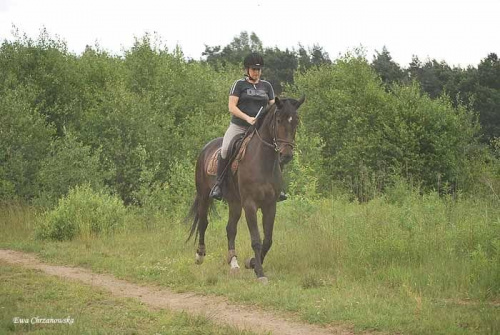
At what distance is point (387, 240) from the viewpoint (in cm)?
962

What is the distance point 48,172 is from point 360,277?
13.5 metres

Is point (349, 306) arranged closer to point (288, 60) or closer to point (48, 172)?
point (48, 172)

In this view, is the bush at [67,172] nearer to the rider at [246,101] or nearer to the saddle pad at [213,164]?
the saddle pad at [213,164]

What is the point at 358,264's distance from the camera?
9422 mm

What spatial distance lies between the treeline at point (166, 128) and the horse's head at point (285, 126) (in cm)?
440

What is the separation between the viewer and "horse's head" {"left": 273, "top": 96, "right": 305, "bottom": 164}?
29.9 ft

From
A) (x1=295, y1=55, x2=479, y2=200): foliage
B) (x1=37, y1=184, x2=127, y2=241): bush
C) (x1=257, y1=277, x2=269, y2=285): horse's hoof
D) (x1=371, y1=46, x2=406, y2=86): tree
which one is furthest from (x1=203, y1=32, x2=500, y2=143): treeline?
(x1=257, y1=277, x2=269, y2=285): horse's hoof

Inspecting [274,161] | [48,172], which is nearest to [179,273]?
[274,161]

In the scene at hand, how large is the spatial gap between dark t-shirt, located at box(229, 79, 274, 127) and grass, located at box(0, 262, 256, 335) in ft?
14.2

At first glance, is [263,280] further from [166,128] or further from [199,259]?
[166,128]

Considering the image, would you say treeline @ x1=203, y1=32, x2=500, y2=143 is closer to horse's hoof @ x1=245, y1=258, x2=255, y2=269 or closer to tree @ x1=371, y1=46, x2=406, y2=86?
tree @ x1=371, y1=46, x2=406, y2=86

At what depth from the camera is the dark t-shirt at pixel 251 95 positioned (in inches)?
414

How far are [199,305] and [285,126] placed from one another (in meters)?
3.27

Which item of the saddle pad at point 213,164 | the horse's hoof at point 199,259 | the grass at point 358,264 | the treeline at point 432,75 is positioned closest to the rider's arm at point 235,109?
the saddle pad at point 213,164
